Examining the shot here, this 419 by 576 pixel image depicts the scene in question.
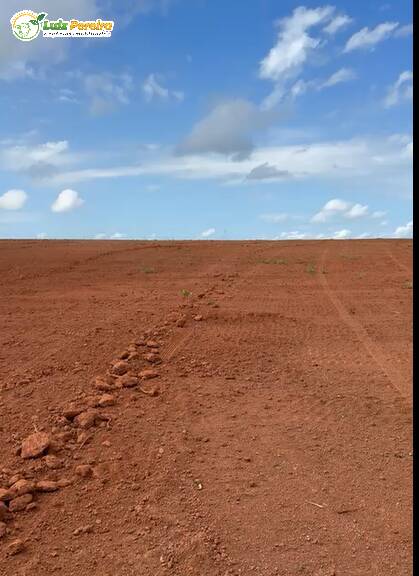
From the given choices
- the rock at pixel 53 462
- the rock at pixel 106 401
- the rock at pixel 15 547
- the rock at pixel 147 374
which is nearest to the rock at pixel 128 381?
the rock at pixel 147 374

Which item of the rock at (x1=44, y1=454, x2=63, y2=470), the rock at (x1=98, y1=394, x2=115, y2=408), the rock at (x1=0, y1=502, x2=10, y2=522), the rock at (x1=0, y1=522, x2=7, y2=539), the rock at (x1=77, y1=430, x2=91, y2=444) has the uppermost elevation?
the rock at (x1=98, y1=394, x2=115, y2=408)

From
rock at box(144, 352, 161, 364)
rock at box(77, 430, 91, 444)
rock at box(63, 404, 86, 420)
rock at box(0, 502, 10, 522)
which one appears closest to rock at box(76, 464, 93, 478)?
rock at box(77, 430, 91, 444)

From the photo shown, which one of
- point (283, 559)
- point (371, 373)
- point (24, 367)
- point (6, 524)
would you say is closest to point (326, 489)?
point (283, 559)

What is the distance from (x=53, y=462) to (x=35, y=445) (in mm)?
287

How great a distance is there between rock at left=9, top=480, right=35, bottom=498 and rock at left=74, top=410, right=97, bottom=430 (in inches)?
36.6

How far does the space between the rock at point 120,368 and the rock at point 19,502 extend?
2.44 meters

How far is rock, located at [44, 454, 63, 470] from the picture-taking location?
155 inches

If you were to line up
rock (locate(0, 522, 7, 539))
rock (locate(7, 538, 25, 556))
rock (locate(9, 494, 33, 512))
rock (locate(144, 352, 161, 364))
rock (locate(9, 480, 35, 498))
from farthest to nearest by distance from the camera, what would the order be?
A: rock (locate(144, 352, 161, 364)), rock (locate(9, 480, 35, 498)), rock (locate(9, 494, 33, 512)), rock (locate(0, 522, 7, 539)), rock (locate(7, 538, 25, 556))

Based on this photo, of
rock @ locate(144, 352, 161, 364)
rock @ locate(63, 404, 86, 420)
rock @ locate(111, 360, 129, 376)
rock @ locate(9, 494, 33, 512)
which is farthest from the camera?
rock @ locate(144, 352, 161, 364)

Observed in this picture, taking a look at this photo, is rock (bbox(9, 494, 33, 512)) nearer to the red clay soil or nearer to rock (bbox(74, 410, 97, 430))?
the red clay soil

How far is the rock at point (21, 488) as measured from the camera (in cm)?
360

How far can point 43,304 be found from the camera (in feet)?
33.4

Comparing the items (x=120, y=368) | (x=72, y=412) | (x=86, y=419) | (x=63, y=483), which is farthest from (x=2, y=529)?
(x=120, y=368)
